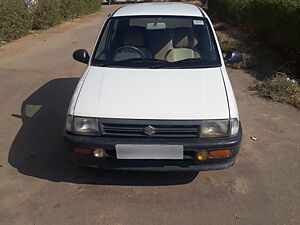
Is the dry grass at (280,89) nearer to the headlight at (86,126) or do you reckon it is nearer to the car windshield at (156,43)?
the car windshield at (156,43)

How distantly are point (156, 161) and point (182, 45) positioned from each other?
1.71 meters

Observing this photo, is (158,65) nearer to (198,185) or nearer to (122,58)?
(122,58)

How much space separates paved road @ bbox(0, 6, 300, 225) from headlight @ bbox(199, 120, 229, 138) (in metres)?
0.70

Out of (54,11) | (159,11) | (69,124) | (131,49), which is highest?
(159,11)

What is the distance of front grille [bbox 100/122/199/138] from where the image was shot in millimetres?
2943

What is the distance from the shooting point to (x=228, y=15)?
15.4 meters

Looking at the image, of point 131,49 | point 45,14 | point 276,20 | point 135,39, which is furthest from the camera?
point 45,14

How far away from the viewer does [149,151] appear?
2.96 meters

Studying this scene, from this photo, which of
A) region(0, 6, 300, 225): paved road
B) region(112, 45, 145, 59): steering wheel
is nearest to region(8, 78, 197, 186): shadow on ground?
region(0, 6, 300, 225): paved road

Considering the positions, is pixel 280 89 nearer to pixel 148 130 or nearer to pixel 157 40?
pixel 157 40

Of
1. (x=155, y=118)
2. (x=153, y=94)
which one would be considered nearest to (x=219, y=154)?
(x=155, y=118)

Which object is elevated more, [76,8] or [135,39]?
[135,39]

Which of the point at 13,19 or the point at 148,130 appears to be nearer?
the point at 148,130

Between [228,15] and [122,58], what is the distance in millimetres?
12760
